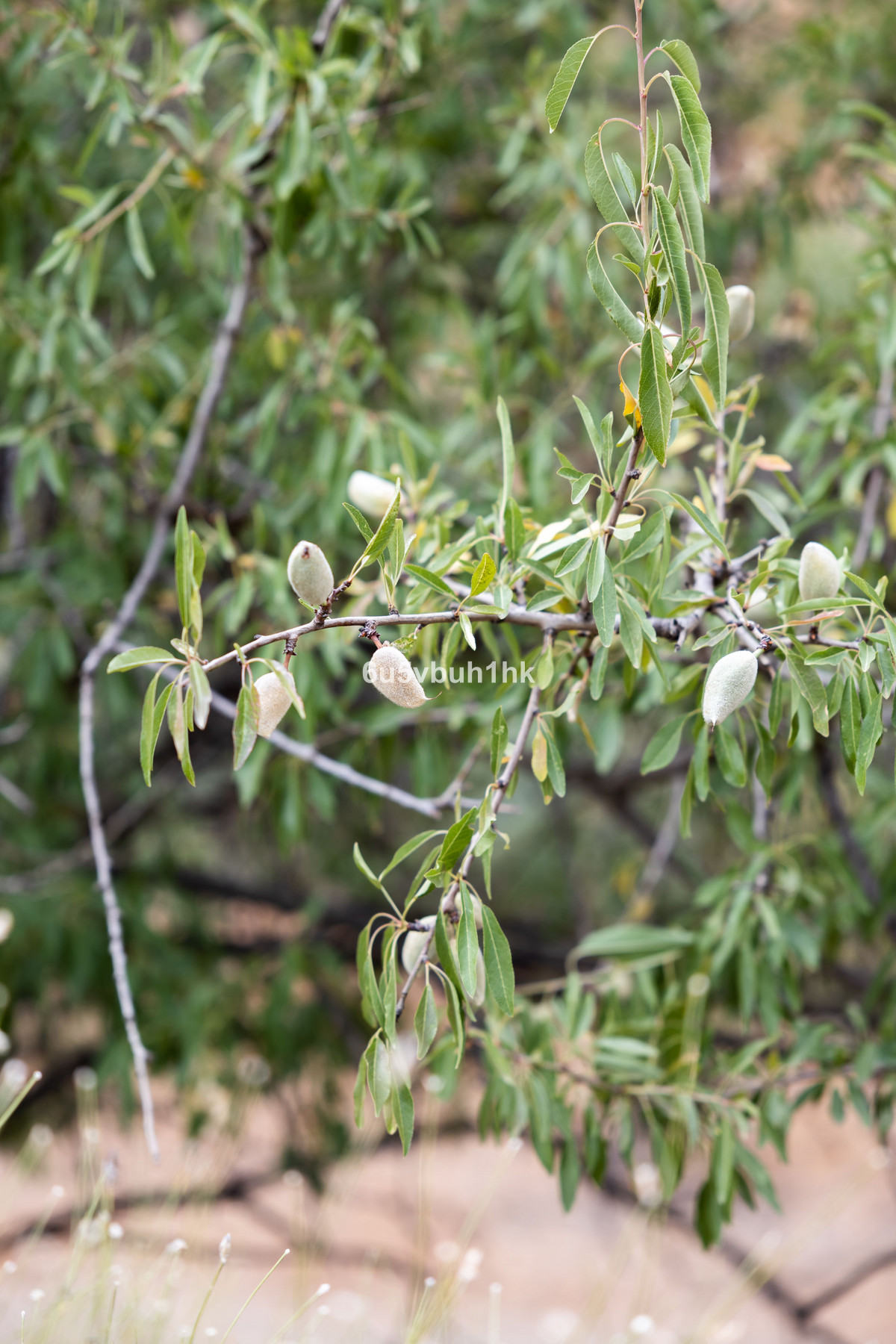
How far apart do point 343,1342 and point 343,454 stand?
857 millimetres

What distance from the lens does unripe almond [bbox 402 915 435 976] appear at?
1.49ft

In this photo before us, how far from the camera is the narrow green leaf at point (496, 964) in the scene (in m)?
0.44

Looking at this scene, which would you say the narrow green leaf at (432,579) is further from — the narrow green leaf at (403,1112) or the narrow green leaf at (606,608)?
the narrow green leaf at (403,1112)

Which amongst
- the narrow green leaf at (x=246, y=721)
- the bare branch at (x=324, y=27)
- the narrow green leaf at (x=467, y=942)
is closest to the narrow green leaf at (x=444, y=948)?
the narrow green leaf at (x=467, y=942)

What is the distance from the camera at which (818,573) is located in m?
0.45

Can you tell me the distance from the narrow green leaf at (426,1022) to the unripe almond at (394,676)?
137 mm

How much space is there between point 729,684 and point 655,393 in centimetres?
13

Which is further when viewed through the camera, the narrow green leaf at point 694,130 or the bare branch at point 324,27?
the bare branch at point 324,27

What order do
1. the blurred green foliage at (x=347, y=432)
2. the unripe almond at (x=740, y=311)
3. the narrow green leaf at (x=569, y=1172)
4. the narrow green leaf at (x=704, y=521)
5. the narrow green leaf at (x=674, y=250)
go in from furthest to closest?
1. the blurred green foliage at (x=347, y=432)
2. the narrow green leaf at (x=569, y=1172)
3. the unripe almond at (x=740, y=311)
4. the narrow green leaf at (x=704, y=521)
5. the narrow green leaf at (x=674, y=250)

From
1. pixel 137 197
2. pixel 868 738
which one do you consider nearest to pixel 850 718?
pixel 868 738

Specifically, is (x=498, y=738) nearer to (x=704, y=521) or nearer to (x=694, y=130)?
(x=704, y=521)

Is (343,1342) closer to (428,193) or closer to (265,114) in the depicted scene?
(265,114)

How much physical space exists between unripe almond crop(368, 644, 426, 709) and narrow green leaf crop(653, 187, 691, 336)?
173 mm

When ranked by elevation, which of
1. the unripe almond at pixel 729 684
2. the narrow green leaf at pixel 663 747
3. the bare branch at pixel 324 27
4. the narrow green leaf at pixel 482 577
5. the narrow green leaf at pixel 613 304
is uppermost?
the bare branch at pixel 324 27
